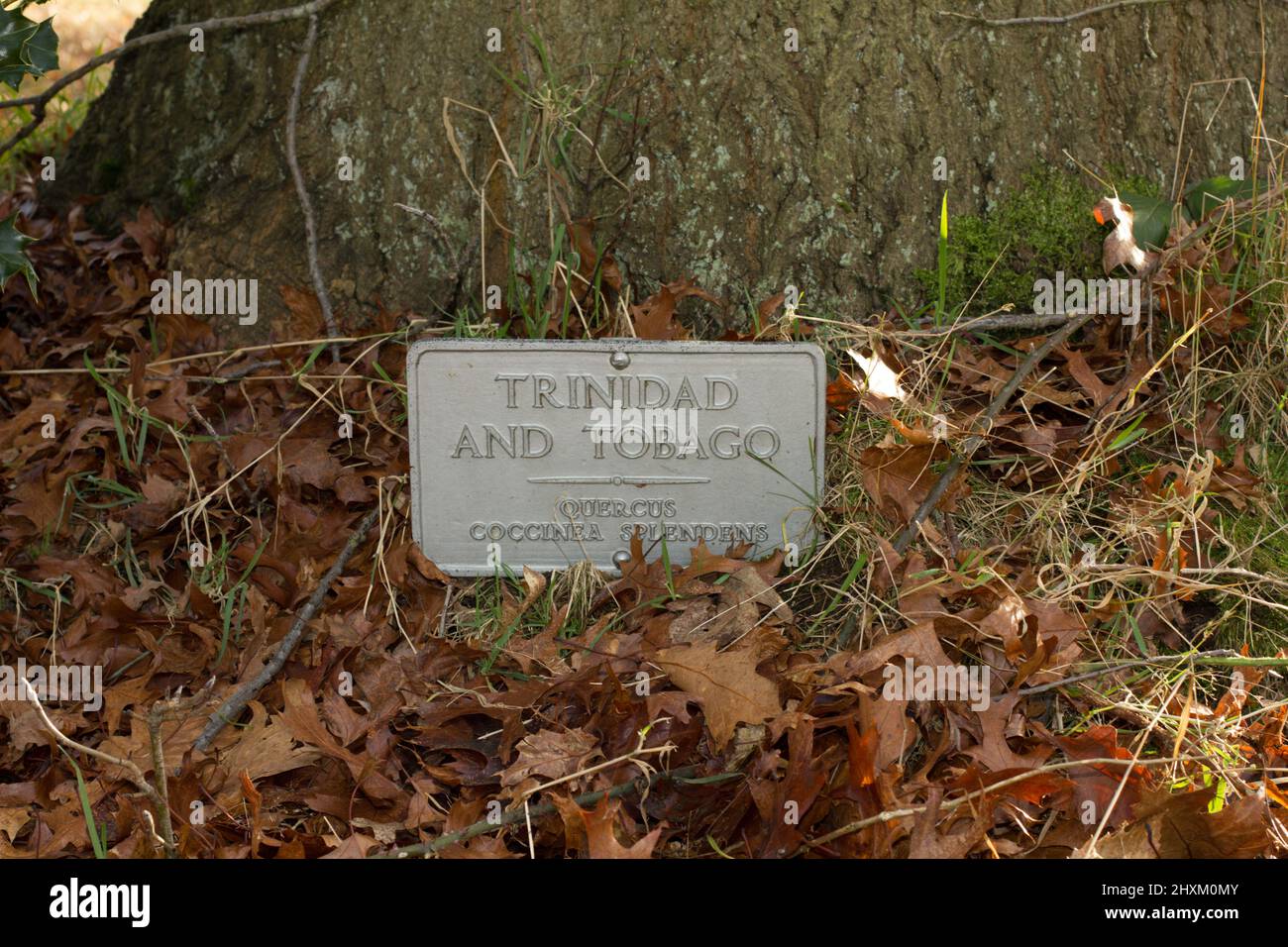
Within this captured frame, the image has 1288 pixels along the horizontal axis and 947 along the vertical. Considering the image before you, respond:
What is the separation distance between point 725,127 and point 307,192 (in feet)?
4.02

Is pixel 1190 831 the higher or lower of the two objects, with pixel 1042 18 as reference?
lower

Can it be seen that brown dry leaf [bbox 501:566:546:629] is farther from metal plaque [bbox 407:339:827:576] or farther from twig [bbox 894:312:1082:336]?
twig [bbox 894:312:1082:336]

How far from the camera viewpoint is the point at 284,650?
96.3 inches

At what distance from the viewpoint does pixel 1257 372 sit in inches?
108

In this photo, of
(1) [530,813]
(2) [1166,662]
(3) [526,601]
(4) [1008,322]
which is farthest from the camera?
(4) [1008,322]

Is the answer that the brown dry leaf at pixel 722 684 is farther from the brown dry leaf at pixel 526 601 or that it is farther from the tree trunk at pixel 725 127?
the tree trunk at pixel 725 127

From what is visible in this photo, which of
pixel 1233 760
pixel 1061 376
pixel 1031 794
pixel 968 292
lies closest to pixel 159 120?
pixel 968 292

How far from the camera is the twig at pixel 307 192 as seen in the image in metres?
2.99

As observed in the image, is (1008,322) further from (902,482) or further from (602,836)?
(602,836)

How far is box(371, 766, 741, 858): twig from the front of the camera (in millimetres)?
1980

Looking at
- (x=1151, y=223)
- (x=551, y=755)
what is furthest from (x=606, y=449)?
(x=1151, y=223)

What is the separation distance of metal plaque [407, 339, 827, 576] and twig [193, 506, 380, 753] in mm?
171

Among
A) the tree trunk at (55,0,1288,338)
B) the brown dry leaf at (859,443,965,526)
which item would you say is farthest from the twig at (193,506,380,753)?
the brown dry leaf at (859,443,965,526)

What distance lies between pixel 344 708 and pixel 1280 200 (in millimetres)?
2772
